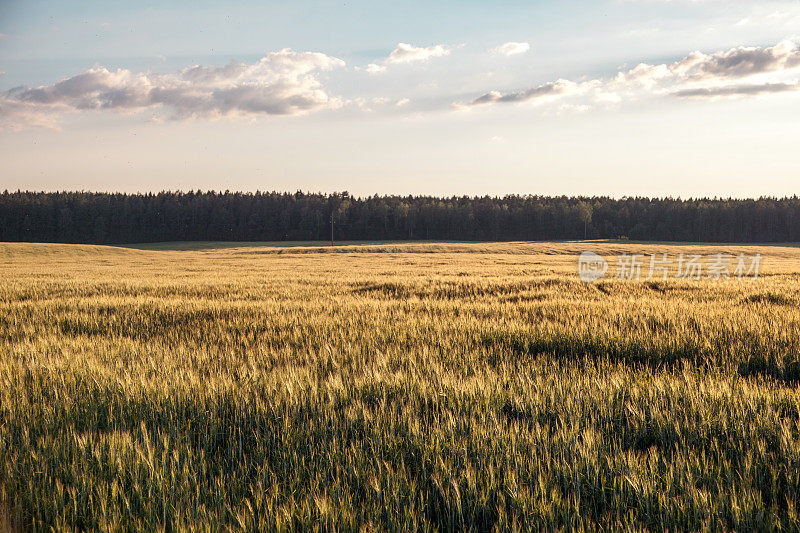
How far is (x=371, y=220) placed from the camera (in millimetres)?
122688

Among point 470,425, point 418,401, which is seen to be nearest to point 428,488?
point 470,425

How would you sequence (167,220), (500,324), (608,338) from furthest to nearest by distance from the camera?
1. (167,220)
2. (500,324)
3. (608,338)

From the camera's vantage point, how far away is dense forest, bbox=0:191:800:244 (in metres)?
112

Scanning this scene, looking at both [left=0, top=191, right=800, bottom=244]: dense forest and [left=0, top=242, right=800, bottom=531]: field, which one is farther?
[left=0, top=191, right=800, bottom=244]: dense forest

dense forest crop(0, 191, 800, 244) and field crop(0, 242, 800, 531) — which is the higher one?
dense forest crop(0, 191, 800, 244)

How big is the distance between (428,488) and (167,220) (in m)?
136

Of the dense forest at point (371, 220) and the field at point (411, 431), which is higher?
the dense forest at point (371, 220)

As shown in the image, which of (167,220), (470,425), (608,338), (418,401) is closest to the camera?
(470,425)

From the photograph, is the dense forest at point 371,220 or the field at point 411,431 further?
the dense forest at point 371,220

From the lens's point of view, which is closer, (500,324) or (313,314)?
(500,324)

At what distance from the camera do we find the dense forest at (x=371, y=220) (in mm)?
112375

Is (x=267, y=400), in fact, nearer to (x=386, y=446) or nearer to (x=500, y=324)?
(x=386, y=446)

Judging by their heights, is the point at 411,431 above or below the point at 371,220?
below

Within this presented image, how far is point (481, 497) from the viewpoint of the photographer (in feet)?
7.01
